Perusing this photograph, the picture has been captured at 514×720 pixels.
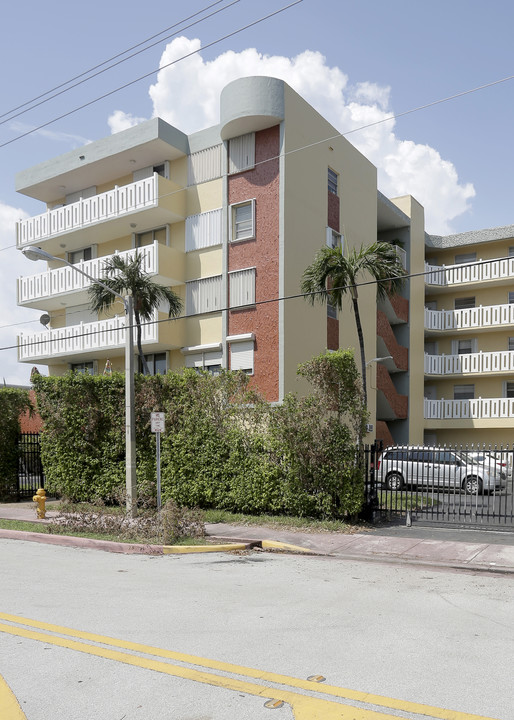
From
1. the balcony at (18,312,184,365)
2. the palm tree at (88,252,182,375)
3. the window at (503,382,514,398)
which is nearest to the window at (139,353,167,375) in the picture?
the balcony at (18,312,184,365)

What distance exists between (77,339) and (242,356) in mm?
7840

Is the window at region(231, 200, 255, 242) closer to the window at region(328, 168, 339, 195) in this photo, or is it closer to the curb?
the window at region(328, 168, 339, 195)

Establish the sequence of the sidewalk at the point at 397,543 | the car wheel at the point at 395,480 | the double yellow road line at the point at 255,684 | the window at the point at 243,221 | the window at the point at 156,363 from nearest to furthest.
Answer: the double yellow road line at the point at 255,684, the sidewalk at the point at 397,543, the car wheel at the point at 395,480, the window at the point at 243,221, the window at the point at 156,363

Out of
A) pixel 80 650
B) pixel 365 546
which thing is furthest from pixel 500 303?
pixel 80 650

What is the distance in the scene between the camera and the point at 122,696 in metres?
4.68

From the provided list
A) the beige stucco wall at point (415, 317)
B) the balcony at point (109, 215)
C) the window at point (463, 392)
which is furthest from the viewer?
the window at point (463, 392)

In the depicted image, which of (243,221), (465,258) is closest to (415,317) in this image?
(465,258)

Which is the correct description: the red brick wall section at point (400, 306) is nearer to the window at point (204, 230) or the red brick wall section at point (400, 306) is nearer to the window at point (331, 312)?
the window at point (331, 312)

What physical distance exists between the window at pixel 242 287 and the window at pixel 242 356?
4.74ft

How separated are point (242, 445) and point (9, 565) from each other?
6979mm

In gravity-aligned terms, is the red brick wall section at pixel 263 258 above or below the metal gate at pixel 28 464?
above

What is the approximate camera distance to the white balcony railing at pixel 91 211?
962 inches

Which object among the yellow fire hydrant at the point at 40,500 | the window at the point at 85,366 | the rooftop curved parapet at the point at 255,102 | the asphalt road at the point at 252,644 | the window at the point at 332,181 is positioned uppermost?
the rooftop curved parapet at the point at 255,102

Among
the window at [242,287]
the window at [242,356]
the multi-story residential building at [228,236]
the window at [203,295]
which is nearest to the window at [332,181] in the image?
the multi-story residential building at [228,236]
